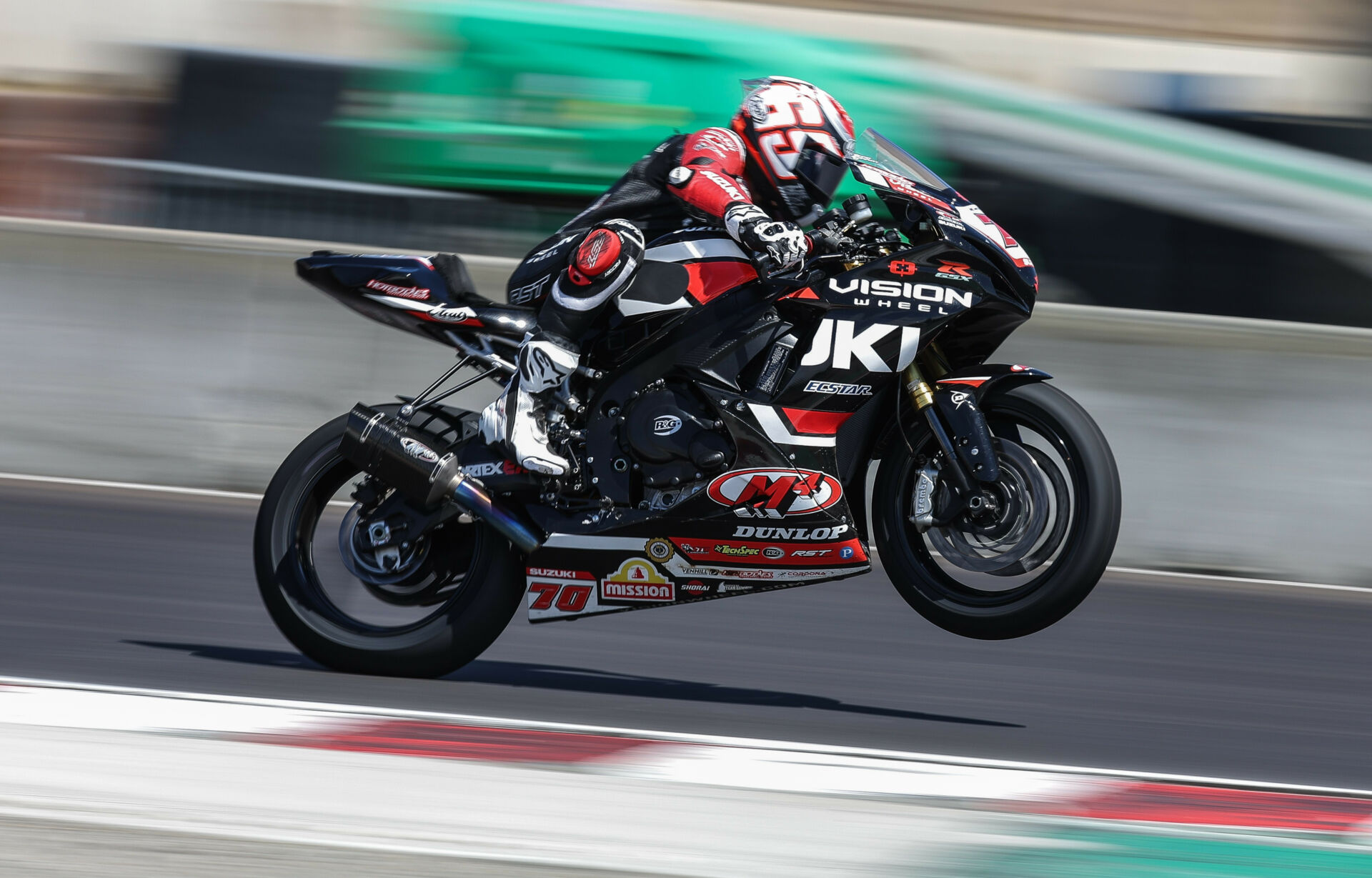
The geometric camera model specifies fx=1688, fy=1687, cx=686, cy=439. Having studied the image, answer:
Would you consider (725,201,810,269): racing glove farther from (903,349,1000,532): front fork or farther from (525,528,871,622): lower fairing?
(525,528,871,622): lower fairing

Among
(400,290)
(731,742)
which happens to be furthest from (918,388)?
(400,290)

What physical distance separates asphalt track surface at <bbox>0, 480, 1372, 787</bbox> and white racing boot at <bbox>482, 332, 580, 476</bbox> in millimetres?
712

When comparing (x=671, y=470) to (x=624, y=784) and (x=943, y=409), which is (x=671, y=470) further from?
(x=624, y=784)

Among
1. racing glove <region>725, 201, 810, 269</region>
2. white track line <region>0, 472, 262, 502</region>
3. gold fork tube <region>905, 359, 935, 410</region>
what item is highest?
white track line <region>0, 472, 262, 502</region>

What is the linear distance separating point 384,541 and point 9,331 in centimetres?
468

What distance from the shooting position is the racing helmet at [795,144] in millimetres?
4969

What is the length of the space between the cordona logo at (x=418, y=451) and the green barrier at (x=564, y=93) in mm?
5996

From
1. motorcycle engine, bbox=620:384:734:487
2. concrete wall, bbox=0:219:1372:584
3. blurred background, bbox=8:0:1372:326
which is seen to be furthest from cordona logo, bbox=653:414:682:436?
blurred background, bbox=8:0:1372:326

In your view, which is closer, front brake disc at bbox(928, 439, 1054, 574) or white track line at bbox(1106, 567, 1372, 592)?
front brake disc at bbox(928, 439, 1054, 574)

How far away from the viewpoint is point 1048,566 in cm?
480

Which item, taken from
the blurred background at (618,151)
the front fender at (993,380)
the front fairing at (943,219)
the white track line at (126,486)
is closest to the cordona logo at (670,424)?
the front fender at (993,380)

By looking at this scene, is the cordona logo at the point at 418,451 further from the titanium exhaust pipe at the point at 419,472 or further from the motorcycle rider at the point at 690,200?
the motorcycle rider at the point at 690,200

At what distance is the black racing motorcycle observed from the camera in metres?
4.86

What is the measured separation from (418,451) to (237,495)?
401 centimetres
